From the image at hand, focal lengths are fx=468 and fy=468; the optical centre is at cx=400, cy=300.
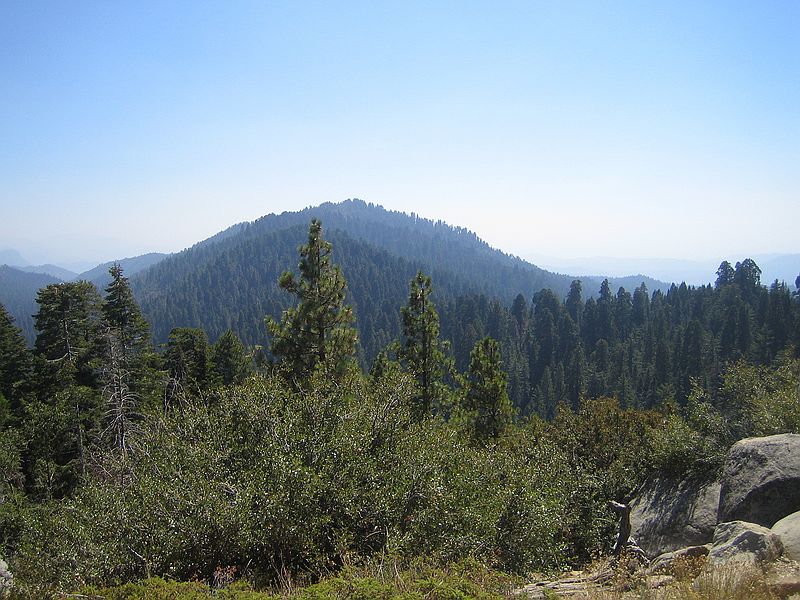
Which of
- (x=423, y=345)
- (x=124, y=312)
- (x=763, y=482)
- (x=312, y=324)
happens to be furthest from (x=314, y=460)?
(x=124, y=312)

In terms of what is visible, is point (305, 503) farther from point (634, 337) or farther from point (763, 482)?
point (634, 337)

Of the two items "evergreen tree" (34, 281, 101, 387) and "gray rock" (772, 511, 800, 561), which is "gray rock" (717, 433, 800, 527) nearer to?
"gray rock" (772, 511, 800, 561)

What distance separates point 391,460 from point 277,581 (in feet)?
9.69

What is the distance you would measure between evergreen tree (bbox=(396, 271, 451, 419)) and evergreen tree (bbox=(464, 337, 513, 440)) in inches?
81.2

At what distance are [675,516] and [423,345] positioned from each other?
1322cm

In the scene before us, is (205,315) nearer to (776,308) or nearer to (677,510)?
(776,308)

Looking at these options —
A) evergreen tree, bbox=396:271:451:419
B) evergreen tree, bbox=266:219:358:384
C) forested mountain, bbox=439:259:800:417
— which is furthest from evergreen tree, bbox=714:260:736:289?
evergreen tree, bbox=266:219:358:384

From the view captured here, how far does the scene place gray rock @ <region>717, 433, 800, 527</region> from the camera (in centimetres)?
962

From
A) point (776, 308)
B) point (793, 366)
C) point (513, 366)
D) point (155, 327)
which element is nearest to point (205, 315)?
point (155, 327)

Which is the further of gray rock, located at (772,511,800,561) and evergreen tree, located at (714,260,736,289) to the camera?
evergreen tree, located at (714,260,736,289)

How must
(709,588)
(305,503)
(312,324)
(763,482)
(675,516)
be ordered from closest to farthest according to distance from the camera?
(709,588), (305,503), (763,482), (675,516), (312,324)

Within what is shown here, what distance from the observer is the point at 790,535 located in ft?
25.1

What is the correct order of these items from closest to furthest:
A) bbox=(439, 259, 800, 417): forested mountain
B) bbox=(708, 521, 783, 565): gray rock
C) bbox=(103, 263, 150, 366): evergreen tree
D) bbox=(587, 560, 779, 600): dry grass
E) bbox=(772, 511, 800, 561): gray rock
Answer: bbox=(587, 560, 779, 600): dry grass, bbox=(708, 521, 783, 565): gray rock, bbox=(772, 511, 800, 561): gray rock, bbox=(103, 263, 150, 366): evergreen tree, bbox=(439, 259, 800, 417): forested mountain

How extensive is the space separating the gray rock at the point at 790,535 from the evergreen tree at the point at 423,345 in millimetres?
15485
